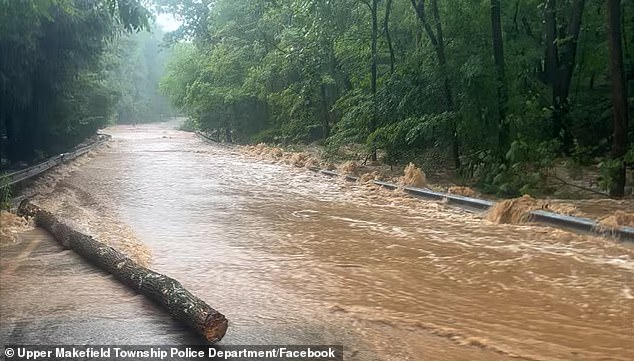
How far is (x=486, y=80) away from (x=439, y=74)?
1513 mm

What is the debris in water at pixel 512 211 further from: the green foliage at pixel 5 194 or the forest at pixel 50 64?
the green foliage at pixel 5 194

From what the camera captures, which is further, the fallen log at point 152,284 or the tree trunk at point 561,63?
the tree trunk at point 561,63

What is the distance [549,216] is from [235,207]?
20.3 feet

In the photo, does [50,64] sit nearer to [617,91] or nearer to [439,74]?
[439,74]

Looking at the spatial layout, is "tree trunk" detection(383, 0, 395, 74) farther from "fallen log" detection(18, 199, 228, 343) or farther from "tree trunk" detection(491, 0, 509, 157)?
"fallen log" detection(18, 199, 228, 343)

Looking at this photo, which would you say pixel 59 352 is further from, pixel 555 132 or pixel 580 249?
pixel 555 132

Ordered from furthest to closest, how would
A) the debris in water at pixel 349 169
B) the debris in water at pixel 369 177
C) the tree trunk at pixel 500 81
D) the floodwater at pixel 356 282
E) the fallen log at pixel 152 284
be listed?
the debris in water at pixel 349 169 < the debris in water at pixel 369 177 < the tree trunk at pixel 500 81 < the floodwater at pixel 356 282 < the fallen log at pixel 152 284

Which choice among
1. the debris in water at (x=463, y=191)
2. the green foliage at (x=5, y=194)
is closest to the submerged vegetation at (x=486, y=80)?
the debris in water at (x=463, y=191)

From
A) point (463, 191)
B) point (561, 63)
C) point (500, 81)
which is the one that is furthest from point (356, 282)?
point (561, 63)

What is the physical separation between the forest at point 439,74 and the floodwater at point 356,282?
3.09 metres

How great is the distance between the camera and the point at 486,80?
14.3 metres

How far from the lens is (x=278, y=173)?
2122 centimetres

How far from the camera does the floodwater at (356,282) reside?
200 inches

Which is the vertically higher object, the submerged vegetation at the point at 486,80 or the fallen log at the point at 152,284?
the submerged vegetation at the point at 486,80
